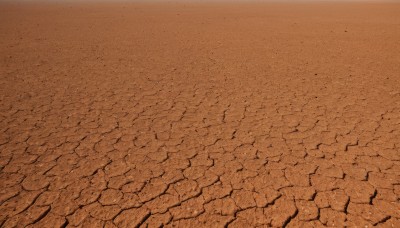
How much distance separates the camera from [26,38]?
9445 millimetres

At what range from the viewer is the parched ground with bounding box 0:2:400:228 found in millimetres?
2336

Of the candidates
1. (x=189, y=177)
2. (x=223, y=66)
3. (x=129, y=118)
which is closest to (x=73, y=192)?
(x=189, y=177)

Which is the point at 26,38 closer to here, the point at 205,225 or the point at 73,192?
the point at 73,192

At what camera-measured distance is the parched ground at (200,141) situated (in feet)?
7.66

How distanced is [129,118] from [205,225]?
2156mm

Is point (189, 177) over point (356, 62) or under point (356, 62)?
under

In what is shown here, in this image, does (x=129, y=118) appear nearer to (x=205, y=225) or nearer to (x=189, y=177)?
(x=189, y=177)

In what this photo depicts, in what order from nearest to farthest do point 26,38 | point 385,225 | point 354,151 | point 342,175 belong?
point 385,225 → point 342,175 → point 354,151 → point 26,38

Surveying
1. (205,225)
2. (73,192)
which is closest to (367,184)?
(205,225)

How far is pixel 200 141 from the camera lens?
3336 mm

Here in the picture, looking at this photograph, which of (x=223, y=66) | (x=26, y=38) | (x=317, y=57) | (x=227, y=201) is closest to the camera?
(x=227, y=201)

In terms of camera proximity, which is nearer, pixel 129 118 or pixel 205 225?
pixel 205 225

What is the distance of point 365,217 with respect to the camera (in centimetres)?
221

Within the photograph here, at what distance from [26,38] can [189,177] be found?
948cm
